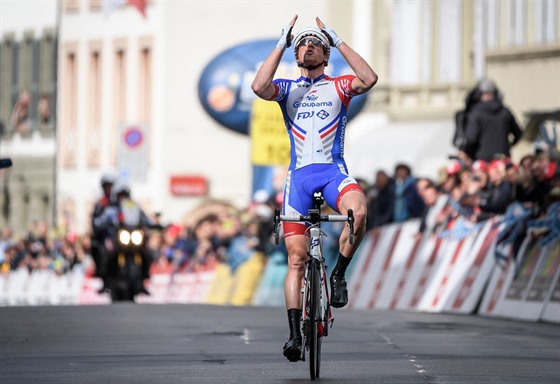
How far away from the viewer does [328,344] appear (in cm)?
1692

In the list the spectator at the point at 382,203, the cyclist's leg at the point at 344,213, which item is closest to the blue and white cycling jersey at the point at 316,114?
the cyclist's leg at the point at 344,213

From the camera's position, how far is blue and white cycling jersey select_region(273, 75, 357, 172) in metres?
14.5

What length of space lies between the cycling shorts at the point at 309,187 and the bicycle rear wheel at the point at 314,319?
51 centimetres

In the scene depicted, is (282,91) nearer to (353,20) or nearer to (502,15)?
(502,15)

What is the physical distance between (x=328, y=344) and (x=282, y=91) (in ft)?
9.77

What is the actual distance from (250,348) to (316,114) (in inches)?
100

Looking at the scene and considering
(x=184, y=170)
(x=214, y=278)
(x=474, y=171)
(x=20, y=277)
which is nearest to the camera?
(x=474, y=171)

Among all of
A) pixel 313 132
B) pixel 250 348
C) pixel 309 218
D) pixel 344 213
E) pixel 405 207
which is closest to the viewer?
pixel 309 218

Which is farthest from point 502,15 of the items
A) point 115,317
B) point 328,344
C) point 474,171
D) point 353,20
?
point 328,344

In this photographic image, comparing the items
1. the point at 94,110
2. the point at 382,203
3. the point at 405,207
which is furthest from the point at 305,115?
the point at 94,110

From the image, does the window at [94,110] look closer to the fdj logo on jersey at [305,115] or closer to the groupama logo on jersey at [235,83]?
the groupama logo on jersey at [235,83]

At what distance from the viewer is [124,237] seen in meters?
31.1

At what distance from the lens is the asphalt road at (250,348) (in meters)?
13.9

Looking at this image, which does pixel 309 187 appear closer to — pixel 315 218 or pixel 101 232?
pixel 315 218
